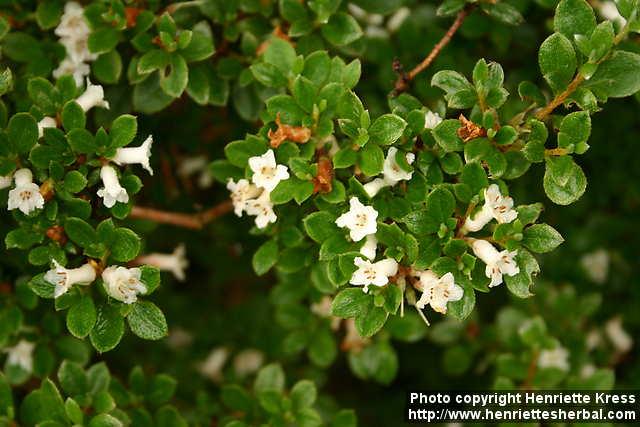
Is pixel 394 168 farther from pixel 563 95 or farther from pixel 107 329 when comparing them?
pixel 107 329

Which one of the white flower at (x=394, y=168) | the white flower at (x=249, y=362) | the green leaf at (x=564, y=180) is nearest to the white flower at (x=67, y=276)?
the white flower at (x=394, y=168)

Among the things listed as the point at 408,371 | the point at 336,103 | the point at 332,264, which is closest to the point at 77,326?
the point at 332,264

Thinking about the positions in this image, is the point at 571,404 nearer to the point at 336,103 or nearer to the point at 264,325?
the point at 264,325

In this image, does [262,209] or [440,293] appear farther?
[262,209]

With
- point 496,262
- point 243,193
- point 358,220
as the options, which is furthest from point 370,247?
point 243,193

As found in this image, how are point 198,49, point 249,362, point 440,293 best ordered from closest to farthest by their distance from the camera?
point 440,293 < point 198,49 < point 249,362

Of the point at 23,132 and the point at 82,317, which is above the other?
the point at 23,132

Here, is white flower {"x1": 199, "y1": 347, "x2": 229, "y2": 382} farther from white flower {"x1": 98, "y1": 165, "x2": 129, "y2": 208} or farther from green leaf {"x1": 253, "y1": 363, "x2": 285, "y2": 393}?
white flower {"x1": 98, "y1": 165, "x2": 129, "y2": 208}
